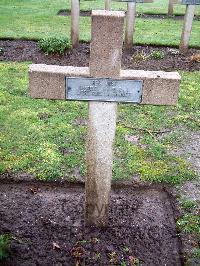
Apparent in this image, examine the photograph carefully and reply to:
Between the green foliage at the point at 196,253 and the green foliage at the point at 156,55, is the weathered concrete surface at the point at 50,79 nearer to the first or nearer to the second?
the green foliage at the point at 196,253

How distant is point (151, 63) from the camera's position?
9.15 m

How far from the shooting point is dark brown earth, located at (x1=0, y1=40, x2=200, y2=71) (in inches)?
353

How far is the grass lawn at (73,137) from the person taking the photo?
5.29 meters

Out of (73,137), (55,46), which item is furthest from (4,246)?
(55,46)

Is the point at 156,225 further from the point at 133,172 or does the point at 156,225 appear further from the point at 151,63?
the point at 151,63

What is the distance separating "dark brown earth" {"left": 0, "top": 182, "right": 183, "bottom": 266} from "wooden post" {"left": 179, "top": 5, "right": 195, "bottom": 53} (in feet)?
18.3

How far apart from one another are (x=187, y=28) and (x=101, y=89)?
21.9 feet

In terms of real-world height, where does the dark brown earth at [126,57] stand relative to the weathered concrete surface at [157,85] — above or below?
below

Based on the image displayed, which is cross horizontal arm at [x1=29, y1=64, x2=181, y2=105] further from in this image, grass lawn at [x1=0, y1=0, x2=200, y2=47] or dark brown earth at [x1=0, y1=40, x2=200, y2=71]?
grass lawn at [x1=0, y1=0, x2=200, y2=47]

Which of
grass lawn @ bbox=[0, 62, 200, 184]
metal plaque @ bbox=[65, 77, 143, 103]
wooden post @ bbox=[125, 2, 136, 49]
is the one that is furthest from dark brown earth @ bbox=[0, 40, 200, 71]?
metal plaque @ bbox=[65, 77, 143, 103]

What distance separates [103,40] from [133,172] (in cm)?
240

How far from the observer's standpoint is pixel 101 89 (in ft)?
11.4

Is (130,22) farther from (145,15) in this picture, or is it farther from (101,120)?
(101,120)

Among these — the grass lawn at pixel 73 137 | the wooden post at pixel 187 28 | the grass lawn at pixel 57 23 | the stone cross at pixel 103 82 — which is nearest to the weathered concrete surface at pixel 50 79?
the stone cross at pixel 103 82
